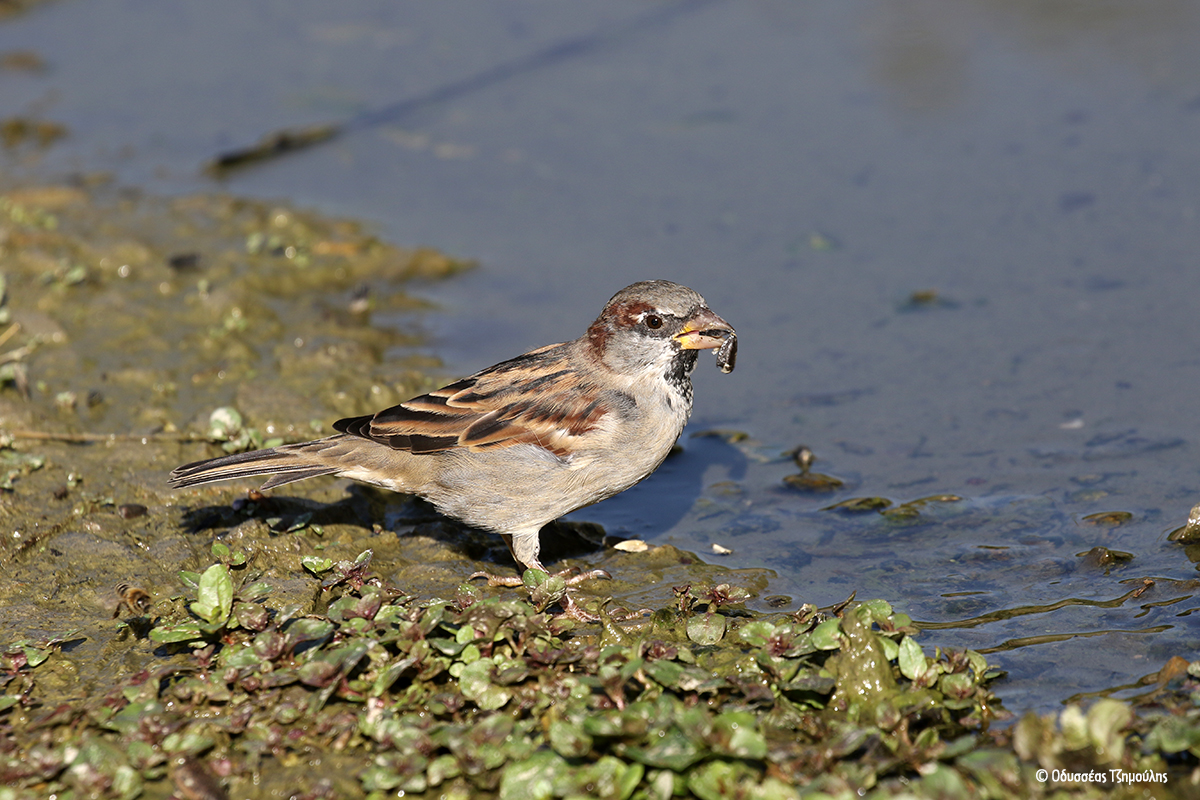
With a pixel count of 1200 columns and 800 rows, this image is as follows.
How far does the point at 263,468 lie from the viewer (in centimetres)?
580

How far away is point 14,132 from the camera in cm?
1143

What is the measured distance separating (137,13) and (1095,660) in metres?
13.3

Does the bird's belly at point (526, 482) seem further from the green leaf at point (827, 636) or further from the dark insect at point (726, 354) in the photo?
the green leaf at point (827, 636)

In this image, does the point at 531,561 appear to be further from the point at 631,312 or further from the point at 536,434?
the point at 631,312

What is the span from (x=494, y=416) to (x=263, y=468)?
1221 mm

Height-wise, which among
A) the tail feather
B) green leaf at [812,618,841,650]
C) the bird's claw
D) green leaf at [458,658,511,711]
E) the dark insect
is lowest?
the bird's claw

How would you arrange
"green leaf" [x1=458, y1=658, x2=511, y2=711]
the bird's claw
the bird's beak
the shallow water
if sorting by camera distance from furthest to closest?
the shallow water, the bird's beak, the bird's claw, "green leaf" [x1=458, y1=658, x2=511, y2=711]

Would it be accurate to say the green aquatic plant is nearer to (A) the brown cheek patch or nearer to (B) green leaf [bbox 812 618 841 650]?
(B) green leaf [bbox 812 618 841 650]

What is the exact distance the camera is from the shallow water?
6.12 m

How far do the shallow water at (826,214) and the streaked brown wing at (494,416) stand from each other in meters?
1.02

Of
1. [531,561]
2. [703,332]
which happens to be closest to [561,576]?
[531,561]

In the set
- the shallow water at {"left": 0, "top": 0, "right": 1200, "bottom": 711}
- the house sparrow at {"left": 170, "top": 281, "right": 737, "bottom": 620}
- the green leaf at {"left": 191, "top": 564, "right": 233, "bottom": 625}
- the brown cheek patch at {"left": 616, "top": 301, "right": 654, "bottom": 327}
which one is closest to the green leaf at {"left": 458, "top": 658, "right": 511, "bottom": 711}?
the green leaf at {"left": 191, "top": 564, "right": 233, "bottom": 625}

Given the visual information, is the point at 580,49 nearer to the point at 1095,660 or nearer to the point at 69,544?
the point at 69,544

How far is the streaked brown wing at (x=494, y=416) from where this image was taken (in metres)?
5.83
